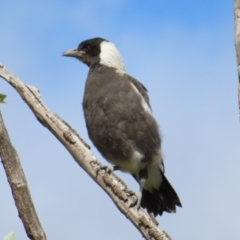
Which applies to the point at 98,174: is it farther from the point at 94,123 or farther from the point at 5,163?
the point at 5,163

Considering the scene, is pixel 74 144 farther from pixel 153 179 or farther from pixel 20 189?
pixel 153 179

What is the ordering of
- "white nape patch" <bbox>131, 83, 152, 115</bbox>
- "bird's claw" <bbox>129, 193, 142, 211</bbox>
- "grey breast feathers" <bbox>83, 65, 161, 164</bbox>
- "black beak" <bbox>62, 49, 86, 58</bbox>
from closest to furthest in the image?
"bird's claw" <bbox>129, 193, 142, 211</bbox> → "grey breast feathers" <bbox>83, 65, 161, 164</bbox> → "white nape patch" <bbox>131, 83, 152, 115</bbox> → "black beak" <bbox>62, 49, 86, 58</bbox>

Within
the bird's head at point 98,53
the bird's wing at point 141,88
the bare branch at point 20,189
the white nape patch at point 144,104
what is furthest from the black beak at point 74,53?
the bare branch at point 20,189

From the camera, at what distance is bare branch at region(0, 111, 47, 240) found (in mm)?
Answer: 2621

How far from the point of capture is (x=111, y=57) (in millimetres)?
7125

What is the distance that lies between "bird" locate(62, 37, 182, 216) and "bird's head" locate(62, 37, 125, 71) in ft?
1.32

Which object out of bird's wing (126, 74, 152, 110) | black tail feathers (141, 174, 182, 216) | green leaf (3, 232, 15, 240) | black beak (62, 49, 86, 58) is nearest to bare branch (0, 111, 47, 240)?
green leaf (3, 232, 15, 240)

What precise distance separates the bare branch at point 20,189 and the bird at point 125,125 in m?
3.36

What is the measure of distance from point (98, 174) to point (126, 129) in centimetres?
144

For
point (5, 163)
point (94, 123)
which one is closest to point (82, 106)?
point (94, 123)

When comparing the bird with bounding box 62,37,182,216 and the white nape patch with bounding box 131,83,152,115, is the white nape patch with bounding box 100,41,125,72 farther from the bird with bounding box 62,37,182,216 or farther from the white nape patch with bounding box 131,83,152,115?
the white nape patch with bounding box 131,83,152,115

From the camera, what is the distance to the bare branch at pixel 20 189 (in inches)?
103

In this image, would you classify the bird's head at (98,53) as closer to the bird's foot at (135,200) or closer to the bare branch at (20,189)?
the bird's foot at (135,200)

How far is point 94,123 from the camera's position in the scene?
6148 millimetres
